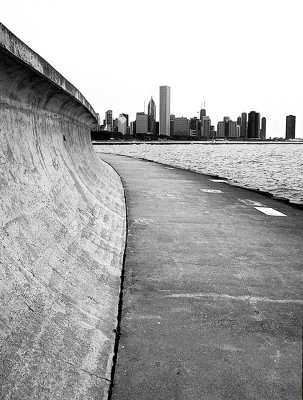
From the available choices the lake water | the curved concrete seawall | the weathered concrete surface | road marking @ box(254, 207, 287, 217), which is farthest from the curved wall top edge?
the lake water

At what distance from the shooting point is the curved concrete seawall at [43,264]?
85.0 inches

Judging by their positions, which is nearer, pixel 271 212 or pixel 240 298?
pixel 240 298

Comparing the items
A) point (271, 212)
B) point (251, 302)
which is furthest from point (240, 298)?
point (271, 212)

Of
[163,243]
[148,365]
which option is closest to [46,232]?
[148,365]

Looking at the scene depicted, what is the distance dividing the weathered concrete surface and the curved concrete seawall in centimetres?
25

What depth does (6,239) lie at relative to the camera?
2.57 meters

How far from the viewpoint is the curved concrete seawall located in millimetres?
2160

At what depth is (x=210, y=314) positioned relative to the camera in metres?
3.40

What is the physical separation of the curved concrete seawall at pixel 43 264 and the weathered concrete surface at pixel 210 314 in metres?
0.25

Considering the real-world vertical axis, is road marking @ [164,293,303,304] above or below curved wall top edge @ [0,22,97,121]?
below

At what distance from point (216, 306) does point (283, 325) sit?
62 centimetres

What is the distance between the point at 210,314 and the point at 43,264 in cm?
156

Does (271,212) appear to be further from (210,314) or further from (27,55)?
(27,55)

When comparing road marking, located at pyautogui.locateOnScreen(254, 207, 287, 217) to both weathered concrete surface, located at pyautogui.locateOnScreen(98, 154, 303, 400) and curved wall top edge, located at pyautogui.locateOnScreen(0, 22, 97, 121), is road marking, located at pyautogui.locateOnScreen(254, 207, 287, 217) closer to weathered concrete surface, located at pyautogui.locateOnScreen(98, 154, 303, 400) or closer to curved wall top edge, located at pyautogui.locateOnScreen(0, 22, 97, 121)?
weathered concrete surface, located at pyautogui.locateOnScreen(98, 154, 303, 400)
